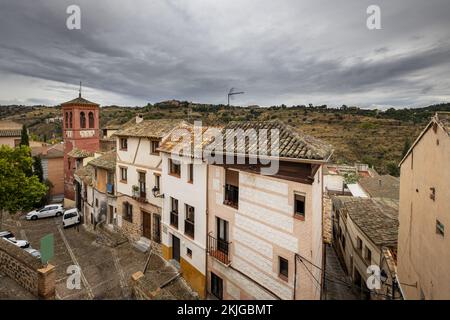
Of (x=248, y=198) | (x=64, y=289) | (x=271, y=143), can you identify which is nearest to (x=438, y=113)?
(x=271, y=143)

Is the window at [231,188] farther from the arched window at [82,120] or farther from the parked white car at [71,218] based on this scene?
the arched window at [82,120]

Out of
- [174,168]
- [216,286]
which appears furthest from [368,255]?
[174,168]

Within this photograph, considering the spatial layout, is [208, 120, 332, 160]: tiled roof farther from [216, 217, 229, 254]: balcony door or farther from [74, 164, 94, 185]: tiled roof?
[74, 164, 94, 185]: tiled roof

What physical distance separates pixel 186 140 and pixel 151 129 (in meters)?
3.73

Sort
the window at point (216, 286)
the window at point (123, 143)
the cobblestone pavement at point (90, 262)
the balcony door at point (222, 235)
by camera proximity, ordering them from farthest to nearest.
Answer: the window at point (123, 143) < the cobblestone pavement at point (90, 262) < the window at point (216, 286) < the balcony door at point (222, 235)

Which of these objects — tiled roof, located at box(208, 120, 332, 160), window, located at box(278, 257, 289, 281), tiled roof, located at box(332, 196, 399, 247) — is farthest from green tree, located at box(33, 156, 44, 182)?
tiled roof, located at box(332, 196, 399, 247)

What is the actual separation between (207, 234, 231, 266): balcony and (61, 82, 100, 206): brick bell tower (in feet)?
67.2

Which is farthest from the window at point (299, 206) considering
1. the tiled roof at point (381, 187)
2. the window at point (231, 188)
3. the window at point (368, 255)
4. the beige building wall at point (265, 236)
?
the tiled roof at point (381, 187)

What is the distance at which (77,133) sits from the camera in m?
27.9

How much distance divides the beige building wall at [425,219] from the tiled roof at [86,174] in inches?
866

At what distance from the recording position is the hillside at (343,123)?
47375mm

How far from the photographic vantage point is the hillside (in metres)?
47.4

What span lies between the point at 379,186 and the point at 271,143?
22001mm

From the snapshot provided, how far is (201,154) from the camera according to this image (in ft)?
38.0
